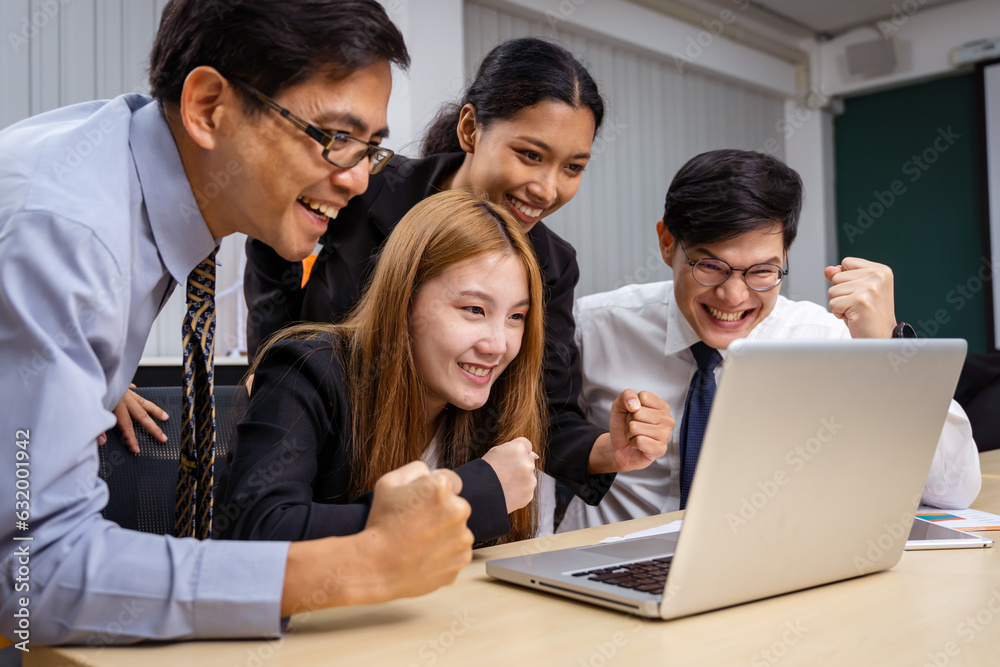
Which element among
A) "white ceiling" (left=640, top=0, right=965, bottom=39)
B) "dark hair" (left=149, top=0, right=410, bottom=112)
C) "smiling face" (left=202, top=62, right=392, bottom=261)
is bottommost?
"smiling face" (left=202, top=62, right=392, bottom=261)

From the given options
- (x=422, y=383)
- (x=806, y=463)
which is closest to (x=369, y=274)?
(x=422, y=383)

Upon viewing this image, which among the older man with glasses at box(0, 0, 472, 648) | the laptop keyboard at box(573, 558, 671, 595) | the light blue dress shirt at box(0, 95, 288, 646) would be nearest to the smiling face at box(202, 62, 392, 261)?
the older man with glasses at box(0, 0, 472, 648)

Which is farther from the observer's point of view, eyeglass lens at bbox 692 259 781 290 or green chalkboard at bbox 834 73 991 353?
green chalkboard at bbox 834 73 991 353

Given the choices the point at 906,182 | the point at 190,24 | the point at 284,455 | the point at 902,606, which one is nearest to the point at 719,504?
the point at 902,606

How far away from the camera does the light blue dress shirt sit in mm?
736

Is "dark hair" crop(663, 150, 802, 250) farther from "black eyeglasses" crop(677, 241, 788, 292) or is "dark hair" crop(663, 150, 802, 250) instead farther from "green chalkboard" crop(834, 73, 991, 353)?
"green chalkboard" crop(834, 73, 991, 353)

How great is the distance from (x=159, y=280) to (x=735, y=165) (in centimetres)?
132

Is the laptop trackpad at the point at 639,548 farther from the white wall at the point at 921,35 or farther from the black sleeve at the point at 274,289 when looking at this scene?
the white wall at the point at 921,35

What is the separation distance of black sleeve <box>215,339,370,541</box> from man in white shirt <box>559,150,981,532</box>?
833mm

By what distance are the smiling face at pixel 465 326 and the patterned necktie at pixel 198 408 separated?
1.14ft

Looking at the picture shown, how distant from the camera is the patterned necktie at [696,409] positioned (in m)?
1.79

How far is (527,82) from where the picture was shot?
1.74 m

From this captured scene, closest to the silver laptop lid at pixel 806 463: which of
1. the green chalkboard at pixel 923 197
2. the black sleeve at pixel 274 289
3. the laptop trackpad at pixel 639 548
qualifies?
the laptop trackpad at pixel 639 548

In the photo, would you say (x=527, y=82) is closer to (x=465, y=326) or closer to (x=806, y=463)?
(x=465, y=326)
